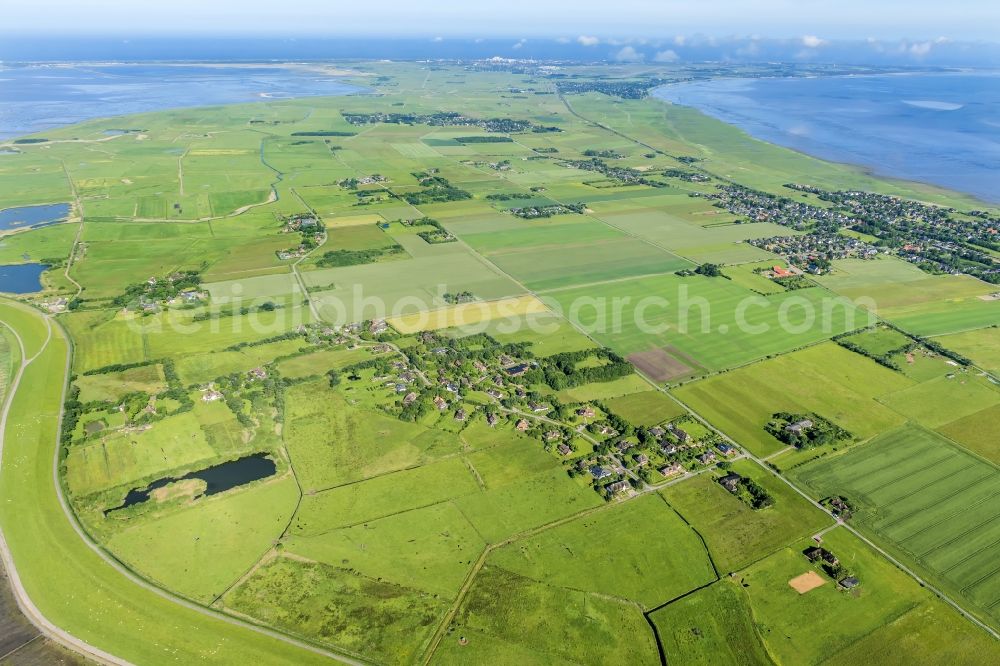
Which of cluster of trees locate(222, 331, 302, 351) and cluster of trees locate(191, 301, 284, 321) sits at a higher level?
cluster of trees locate(191, 301, 284, 321)

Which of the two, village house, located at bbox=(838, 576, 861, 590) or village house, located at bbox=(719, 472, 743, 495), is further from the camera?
village house, located at bbox=(719, 472, 743, 495)

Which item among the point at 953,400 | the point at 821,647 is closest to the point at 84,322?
the point at 821,647

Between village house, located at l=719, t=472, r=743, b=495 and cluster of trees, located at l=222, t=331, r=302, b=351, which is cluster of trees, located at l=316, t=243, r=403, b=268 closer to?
cluster of trees, located at l=222, t=331, r=302, b=351

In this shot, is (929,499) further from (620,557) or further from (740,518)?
→ (620,557)

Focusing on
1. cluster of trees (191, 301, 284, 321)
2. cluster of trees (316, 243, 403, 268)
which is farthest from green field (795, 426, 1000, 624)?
cluster of trees (316, 243, 403, 268)

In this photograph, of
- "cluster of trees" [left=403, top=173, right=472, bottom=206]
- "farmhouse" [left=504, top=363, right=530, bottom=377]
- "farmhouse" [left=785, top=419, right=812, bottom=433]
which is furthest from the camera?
"cluster of trees" [left=403, top=173, right=472, bottom=206]

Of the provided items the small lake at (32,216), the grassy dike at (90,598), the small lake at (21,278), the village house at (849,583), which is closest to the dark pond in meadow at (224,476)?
the grassy dike at (90,598)

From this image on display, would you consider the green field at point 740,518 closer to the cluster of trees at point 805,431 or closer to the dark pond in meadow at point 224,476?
the cluster of trees at point 805,431
